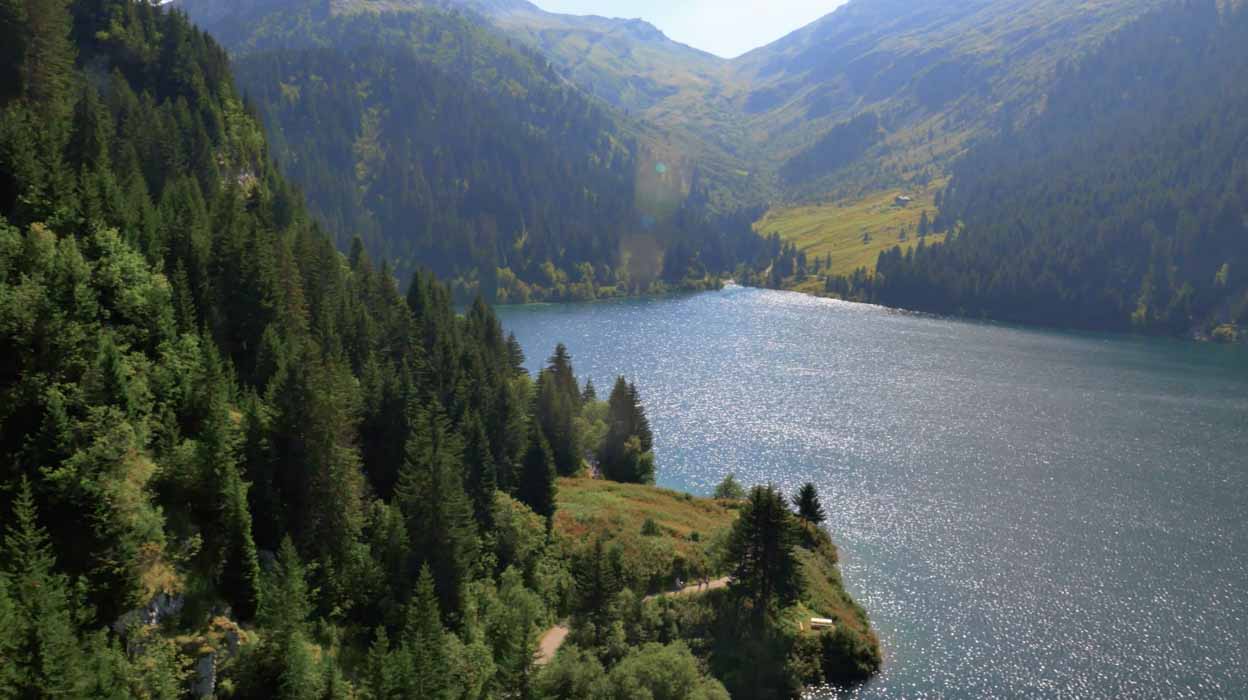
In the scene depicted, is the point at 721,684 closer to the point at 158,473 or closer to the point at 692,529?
the point at 692,529

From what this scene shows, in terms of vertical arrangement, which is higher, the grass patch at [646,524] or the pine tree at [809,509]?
the pine tree at [809,509]

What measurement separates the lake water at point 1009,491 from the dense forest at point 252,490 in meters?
10.4

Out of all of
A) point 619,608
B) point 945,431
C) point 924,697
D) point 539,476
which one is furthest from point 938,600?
point 945,431

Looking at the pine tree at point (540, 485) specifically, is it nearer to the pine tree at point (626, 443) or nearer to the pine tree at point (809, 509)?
the pine tree at point (809, 509)

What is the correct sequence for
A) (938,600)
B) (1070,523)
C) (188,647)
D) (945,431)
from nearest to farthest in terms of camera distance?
(188,647), (938,600), (1070,523), (945,431)

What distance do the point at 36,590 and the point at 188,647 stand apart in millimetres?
8935

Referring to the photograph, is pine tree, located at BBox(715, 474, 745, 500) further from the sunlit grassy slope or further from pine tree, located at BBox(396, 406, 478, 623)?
pine tree, located at BBox(396, 406, 478, 623)

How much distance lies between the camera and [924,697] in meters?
63.5

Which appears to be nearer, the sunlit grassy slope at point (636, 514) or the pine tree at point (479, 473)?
the pine tree at point (479, 473)

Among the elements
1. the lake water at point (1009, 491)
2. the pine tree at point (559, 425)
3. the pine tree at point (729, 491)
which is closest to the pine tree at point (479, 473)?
the pine tree at point (559, 425)

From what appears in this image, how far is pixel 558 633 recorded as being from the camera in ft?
211

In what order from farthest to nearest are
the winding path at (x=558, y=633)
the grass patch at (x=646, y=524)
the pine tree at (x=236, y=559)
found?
1. the grass patch at (x=646, y=524)
2. the winding path at (x=558, y=633)
3. the pine tree at (x=236, y=559)

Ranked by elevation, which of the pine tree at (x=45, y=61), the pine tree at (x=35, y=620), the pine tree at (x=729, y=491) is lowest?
the pine tree at (x=729, y=491)

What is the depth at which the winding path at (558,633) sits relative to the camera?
59.9m
